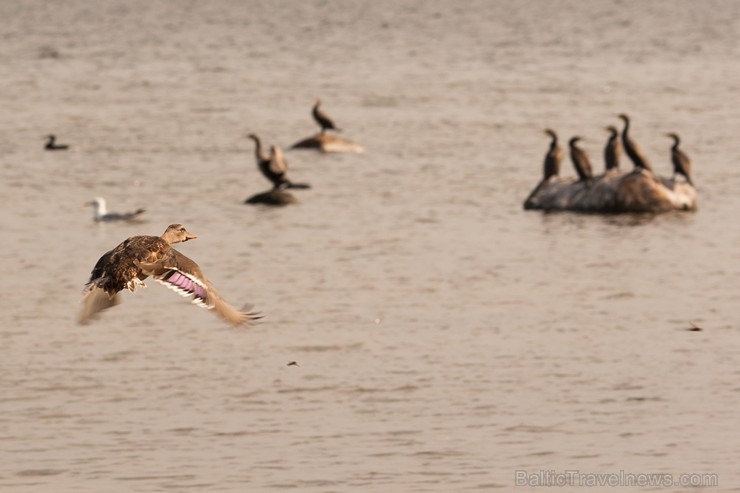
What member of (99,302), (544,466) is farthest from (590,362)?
(99,302)

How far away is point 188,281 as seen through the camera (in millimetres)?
11375

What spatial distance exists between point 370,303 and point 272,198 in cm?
895

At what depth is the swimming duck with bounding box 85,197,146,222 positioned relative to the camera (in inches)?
1106

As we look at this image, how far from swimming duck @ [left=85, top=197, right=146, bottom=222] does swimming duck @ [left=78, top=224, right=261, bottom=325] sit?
54.7ft

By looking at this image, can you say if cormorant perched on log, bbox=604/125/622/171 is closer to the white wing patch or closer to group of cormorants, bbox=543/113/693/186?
group of cormorants, bbox=543/113/693/186

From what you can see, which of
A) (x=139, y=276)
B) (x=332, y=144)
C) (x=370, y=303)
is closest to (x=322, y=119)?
(x=332, y=144)

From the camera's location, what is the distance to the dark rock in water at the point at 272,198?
98.3 ft

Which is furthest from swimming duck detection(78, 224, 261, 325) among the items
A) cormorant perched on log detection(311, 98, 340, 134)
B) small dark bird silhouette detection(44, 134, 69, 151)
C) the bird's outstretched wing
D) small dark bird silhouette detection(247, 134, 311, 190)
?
cormorant perched on log detection(311, 98, 340, 134)

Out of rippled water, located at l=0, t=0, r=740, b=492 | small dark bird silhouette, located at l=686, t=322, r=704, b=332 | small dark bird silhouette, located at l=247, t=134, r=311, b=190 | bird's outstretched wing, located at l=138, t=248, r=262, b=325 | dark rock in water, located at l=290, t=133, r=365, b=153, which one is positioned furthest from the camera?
dark rock in water, located at l=290, t=133, r=365, b=153

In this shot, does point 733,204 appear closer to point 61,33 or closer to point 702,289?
point 702,289

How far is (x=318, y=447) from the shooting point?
1516cm

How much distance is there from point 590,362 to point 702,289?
4655mm

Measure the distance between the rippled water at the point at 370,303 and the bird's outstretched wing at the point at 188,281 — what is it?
306 centimetres

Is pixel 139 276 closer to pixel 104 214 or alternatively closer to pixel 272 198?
pixel 104 214
